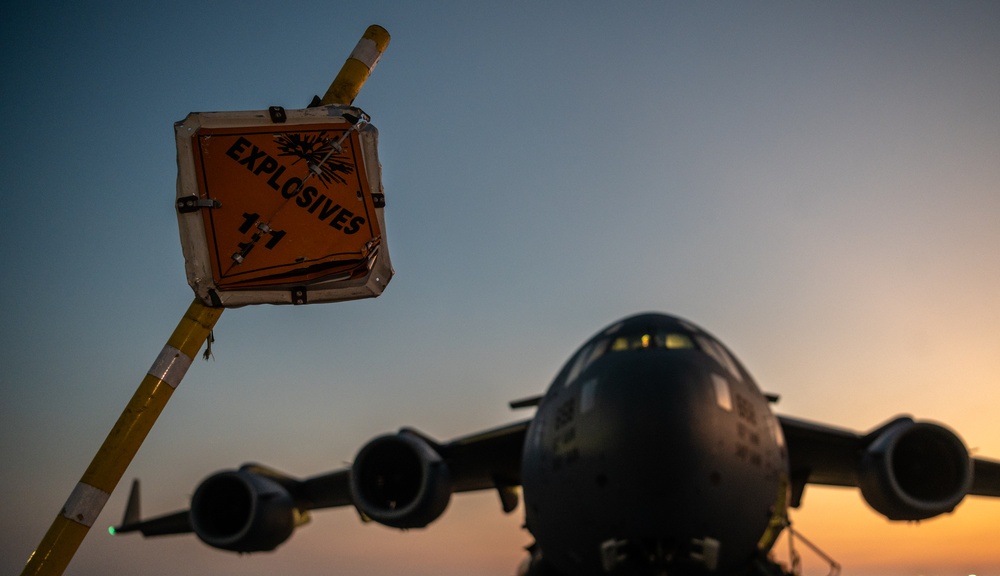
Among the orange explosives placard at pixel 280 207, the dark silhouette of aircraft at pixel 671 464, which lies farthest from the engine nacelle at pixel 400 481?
the orange explosives placard at pixel 280 207

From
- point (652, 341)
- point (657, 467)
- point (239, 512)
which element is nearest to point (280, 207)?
point (652, 341)

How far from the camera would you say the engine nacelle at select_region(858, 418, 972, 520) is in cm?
578

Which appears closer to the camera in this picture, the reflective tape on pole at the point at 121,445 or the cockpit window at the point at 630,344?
the cockpit window at the point at 630,344

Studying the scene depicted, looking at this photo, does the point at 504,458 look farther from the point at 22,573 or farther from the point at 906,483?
the point at 22,573

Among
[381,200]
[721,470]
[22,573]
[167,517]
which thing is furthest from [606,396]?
[167,517]

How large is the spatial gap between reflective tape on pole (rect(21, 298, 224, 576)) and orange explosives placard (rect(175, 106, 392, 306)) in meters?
0.53

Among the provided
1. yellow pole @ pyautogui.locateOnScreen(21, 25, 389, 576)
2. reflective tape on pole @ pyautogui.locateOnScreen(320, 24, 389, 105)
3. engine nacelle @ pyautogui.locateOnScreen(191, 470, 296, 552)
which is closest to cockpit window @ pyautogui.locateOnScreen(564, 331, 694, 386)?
yellow pole @ pyautogui.locateOnScreen(21, 25, 389, 576)

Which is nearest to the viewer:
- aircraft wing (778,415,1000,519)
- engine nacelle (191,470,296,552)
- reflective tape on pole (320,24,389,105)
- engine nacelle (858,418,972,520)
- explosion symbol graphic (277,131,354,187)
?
engine nacelle (858,418,972,520)

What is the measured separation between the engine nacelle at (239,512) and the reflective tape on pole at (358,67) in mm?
4727

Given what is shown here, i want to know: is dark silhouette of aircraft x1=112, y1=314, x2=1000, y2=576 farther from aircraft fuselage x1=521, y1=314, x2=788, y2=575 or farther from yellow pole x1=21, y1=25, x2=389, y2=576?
yellow pole x1=21, y1=25, x2=389, y2=576

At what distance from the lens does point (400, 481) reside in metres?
7.16

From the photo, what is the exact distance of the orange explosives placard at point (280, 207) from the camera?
581cm

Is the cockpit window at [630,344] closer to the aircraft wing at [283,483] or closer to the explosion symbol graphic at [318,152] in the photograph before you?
the explosion symbol graphic at [318,152]

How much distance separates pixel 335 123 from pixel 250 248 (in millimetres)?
1336
